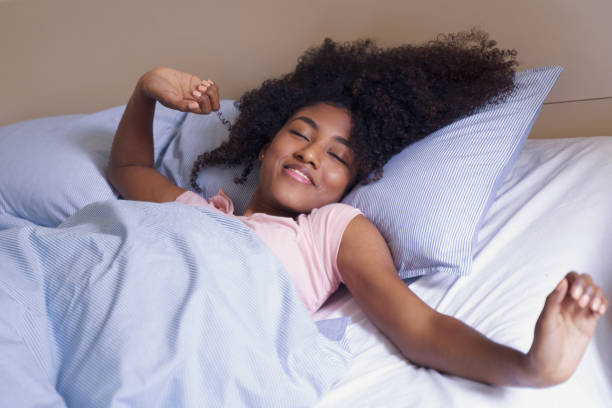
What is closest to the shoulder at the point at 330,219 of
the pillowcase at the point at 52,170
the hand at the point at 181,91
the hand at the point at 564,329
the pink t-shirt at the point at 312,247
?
the pink t-shirt at the point at 312,247

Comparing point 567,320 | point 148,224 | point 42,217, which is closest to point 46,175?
point 42,217

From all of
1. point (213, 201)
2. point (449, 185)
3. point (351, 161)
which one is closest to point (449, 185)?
point (449, 185)

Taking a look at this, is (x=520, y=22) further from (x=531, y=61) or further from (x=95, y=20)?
(x=95, y=20)

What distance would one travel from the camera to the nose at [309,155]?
1.12 m

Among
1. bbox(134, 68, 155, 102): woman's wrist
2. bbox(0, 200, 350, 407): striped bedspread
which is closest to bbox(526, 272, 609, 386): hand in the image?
bbox(0, 200, 350, 407): striped bedspread

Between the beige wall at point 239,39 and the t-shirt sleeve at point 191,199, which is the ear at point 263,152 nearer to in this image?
the t-shirt sleeve at point 191,199

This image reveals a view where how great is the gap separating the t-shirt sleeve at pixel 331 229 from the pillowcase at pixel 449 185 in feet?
0.24

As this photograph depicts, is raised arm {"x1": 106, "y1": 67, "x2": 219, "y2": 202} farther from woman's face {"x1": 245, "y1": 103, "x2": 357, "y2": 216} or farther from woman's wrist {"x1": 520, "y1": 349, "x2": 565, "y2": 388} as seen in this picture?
woman's wrist {"x1": 520, "y1": 349, "x2": 565, "y2": 388}

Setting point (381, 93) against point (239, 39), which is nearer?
point (381, 93)

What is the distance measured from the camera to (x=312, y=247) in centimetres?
105

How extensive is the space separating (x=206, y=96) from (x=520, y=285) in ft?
2.43

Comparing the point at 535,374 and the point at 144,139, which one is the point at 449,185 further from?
the point at 144,139

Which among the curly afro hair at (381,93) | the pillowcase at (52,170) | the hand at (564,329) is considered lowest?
the pillowcase at (52,170)

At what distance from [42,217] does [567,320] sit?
1.22 metres
